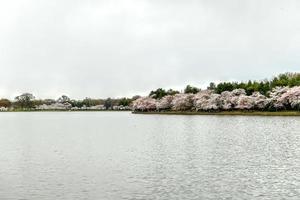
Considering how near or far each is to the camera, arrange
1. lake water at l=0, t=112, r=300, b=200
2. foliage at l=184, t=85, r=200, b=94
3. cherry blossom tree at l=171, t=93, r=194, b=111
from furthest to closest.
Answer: foliage at l=184, t=85, r=200, b=94, cherry blossom tree at l=171, t=93, r=194, b=111, lake water at l=0, t=112, r=300, b=200

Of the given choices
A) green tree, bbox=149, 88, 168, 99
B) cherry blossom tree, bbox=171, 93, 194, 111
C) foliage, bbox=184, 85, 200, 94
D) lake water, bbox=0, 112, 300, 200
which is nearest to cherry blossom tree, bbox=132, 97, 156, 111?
green tree, bbox=149, 88, 168, 99

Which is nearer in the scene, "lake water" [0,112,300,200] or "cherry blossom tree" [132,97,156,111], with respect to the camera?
"lake water" [0,112,300,200]

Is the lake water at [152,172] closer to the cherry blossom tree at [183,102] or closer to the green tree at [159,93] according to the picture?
the cherry blossom tree at [183,102]

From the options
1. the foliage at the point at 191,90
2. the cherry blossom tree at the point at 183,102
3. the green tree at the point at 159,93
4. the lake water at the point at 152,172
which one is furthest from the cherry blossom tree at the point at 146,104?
the lake water at the point at 152,172

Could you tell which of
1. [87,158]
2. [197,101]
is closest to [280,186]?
[87,158]

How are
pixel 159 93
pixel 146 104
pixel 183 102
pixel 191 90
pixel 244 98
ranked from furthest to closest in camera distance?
pixel 159 93 → pixel 146 104 → pixel 191 90 → pixel 183 102 → pixel 244 98

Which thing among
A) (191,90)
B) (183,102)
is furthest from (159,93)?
(183,102)

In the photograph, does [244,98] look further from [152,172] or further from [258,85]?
[152,172]

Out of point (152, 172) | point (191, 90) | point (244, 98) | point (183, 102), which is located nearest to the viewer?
point (152, 172)

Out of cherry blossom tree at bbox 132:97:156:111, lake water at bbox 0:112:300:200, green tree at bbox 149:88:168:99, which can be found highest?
green tree at bbox 149:88:168:99

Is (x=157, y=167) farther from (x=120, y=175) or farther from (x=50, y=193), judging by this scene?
(x=50, y=193)

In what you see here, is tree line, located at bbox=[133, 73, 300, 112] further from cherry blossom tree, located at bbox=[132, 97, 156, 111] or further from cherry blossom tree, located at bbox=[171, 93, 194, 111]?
cherry blossom tree, located at bbox=[132, 97, 156, 111]

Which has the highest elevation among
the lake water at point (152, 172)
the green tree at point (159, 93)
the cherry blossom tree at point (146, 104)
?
the green tree at point (159, 93)

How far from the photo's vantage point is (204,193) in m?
23.5
